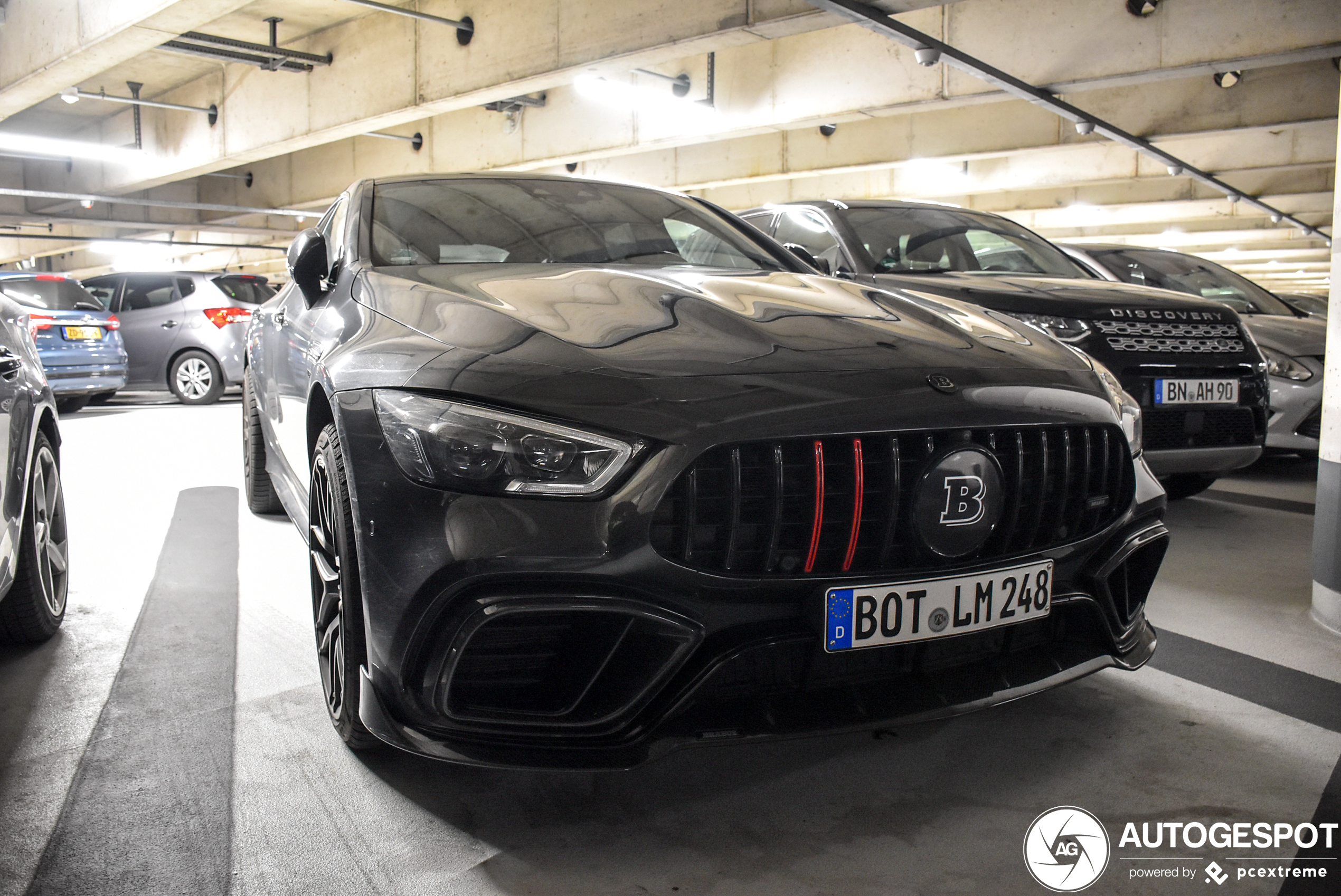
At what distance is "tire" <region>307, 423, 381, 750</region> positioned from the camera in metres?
1.80

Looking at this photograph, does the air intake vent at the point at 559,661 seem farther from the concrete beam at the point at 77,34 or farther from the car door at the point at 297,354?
the concrete beam at the point at 77,34

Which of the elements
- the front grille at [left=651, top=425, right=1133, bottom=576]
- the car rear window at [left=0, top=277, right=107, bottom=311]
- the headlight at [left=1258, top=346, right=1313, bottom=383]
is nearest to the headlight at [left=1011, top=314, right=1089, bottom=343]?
A: the headlight at [left=1258, top=346, right=1313, bottom=383]

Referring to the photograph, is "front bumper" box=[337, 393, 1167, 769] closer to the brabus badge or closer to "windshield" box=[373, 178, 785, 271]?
the brabus badge

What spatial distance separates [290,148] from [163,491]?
792cm

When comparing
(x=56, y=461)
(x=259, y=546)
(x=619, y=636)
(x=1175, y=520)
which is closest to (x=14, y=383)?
(x=56, y=461)

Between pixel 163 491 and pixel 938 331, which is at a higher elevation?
pixel 938 331

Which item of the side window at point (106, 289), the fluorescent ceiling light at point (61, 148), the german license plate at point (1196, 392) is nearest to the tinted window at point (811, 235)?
the german license plate at point (1196, 392)

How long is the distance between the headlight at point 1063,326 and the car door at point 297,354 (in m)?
2.55

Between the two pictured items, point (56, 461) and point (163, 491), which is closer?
point (56, 461)

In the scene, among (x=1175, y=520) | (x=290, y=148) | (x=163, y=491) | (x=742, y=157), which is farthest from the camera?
(x=742, y=157)

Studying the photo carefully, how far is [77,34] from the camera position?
8.19 meters

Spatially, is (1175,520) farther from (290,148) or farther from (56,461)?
(290,148)

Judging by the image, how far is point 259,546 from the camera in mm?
3947

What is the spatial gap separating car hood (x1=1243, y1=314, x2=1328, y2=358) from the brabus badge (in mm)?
4382
